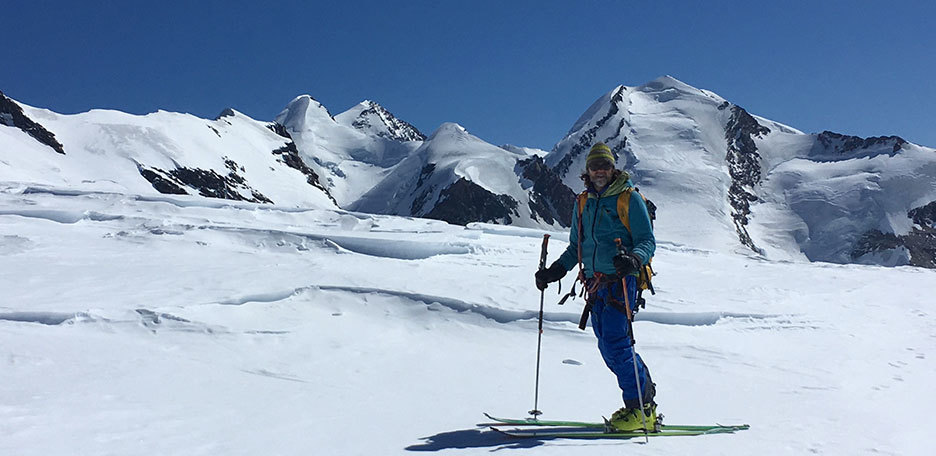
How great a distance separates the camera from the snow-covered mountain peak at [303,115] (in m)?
169

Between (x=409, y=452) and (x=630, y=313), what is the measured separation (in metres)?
1.85

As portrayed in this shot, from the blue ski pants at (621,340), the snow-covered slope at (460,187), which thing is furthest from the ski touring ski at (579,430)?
the snow-covered slope at (460,187)

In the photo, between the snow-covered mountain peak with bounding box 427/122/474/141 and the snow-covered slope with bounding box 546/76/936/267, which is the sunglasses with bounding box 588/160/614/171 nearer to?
the snow-covered slope with bounding box 546/76/936/267

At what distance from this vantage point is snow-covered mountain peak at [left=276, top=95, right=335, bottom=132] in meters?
169

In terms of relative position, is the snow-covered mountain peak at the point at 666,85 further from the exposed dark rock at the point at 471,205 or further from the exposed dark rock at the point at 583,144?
the exposed dark rock at the point at 471,205

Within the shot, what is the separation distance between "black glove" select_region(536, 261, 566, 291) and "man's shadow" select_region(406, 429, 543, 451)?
1.24 m

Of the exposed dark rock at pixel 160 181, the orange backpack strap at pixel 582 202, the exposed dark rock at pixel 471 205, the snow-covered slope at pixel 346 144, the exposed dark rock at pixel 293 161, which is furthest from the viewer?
the snow-covered slope at pixel 346 144

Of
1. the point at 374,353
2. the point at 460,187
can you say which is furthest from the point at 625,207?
the point at 460,187

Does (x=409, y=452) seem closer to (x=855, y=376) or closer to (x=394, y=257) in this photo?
(x=855, y=376)

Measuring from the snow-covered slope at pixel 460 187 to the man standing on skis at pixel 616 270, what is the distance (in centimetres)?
7303

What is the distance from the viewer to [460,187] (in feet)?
273

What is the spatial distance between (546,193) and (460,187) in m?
16.8

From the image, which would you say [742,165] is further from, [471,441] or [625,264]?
[471,441]

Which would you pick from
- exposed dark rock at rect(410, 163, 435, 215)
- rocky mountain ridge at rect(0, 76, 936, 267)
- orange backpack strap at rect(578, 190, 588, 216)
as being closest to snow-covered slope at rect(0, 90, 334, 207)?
rocky mountain ridge at rect(0, 76, 936, 267)
